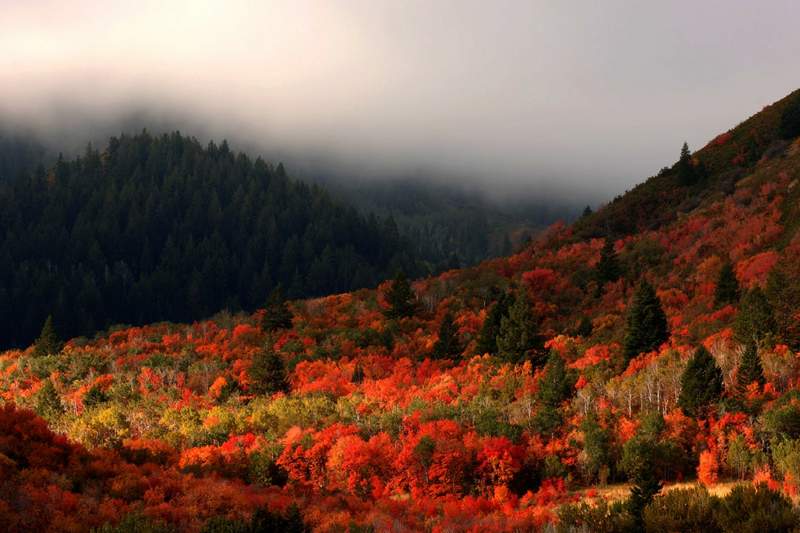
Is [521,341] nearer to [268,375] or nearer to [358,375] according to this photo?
[358,375]

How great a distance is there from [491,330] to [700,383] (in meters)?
23.0

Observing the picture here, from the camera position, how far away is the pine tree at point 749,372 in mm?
35156

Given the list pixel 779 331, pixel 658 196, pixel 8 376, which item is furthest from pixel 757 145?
pixel 8 376

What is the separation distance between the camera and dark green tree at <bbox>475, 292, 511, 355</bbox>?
183 feet

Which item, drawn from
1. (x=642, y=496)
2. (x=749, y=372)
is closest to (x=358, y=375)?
(x=642, y=496)

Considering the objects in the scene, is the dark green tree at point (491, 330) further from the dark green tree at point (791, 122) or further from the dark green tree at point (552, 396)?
the dark green tree at point (791, 122)

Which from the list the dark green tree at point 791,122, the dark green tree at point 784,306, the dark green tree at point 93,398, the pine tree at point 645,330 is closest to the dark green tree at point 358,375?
the pine tree at point 645,330

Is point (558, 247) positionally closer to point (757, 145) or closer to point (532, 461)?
point (757, 145)

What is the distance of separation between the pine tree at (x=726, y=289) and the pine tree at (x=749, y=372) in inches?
536

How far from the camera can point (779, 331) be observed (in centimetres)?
3912

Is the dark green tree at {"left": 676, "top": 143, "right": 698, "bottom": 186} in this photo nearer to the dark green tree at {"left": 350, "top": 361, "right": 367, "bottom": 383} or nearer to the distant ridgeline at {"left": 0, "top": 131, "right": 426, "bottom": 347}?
the dark green tree at {"left": 350, "top": 361, "right": 367, "bottom": 383}

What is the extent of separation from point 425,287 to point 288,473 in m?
46.2

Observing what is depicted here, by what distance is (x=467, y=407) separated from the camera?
44.2m

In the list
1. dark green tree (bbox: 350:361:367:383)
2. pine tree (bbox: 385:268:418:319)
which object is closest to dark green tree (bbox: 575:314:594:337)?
dark green tree (bbox: 350:361:367:383)
